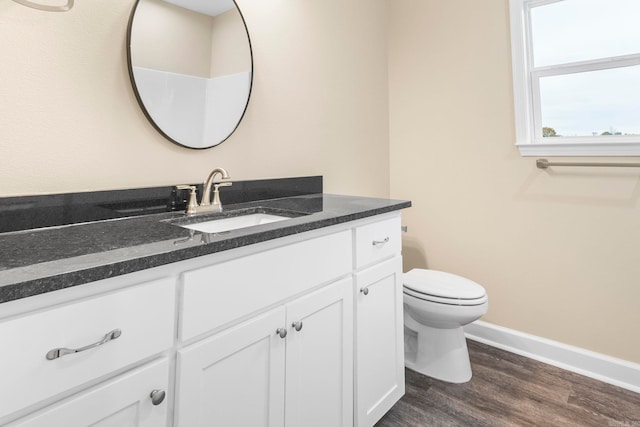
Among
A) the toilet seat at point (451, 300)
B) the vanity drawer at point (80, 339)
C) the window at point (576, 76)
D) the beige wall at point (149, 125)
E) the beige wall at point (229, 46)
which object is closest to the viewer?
the vanity drawer at point (80, 339)

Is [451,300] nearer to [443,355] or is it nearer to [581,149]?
[443,355]

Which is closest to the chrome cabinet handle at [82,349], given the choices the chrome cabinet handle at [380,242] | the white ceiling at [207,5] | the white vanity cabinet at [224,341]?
the white vanity cabinet at [224,341]

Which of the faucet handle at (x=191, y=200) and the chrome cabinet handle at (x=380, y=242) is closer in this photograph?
the faucet handle at (x=191, y=200)

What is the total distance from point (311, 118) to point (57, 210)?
1300 millimetres

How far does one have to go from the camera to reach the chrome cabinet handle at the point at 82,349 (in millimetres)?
567

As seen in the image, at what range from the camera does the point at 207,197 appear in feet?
4.32

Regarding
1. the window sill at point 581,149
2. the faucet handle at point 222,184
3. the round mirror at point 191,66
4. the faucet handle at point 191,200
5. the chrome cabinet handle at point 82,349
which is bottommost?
the chrome cabinet handle at point 82,349

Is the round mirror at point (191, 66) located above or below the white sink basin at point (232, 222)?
above

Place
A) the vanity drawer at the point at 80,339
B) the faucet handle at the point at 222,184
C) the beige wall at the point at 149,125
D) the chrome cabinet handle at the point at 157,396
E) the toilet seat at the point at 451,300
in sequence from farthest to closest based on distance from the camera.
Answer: the toilet seat at the point at 451,300
the faucet handle at the point at 222,184
the beige wall at the point at 149,125
the chrome cabinet handle at the point at 157,396
the vanity drawer at the point at 80,339

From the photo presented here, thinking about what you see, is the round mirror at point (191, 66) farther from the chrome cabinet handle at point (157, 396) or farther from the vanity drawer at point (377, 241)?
the chrome cabinet handle at point (157, 396)

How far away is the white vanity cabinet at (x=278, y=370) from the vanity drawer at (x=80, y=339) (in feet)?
0.37

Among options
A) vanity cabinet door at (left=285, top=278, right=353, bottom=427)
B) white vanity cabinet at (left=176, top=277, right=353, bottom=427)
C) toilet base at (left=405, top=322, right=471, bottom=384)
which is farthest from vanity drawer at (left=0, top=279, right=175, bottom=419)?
toilet base at (left=405, top=322, right=471, bottom=384)

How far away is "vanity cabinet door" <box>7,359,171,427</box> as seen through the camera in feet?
1.89

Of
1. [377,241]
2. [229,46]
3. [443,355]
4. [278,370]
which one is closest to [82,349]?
[278,370]
